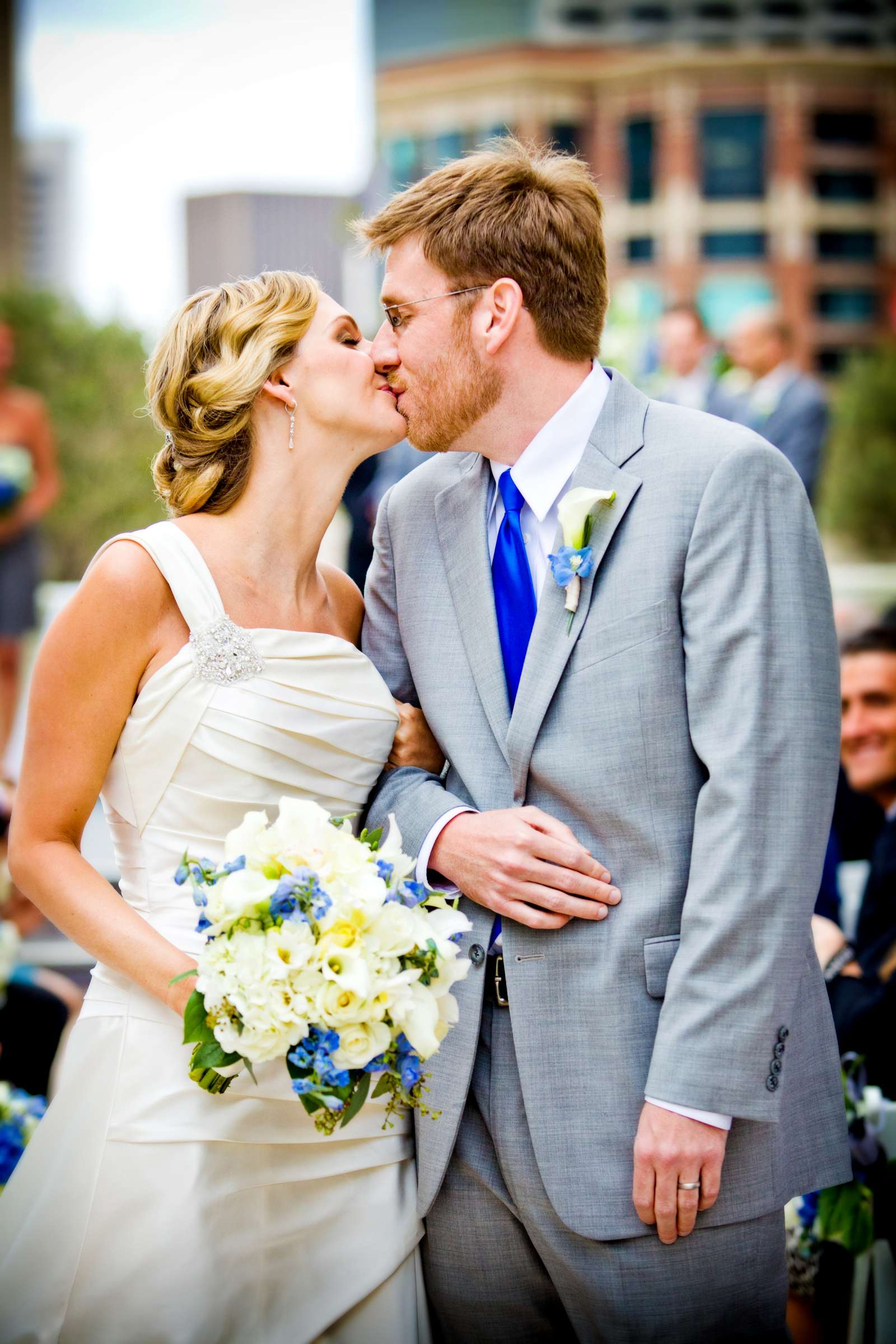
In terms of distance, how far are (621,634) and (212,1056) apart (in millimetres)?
850

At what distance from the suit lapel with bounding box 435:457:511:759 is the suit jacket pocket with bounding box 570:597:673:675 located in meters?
0.16

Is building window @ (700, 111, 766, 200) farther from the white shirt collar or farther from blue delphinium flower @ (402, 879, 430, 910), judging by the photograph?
blue delphinium flower @ (402, 879, 430, 910)

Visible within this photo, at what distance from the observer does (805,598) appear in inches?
73.0

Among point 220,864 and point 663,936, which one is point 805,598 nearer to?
point 663,936

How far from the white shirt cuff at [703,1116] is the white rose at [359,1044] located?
463 mm

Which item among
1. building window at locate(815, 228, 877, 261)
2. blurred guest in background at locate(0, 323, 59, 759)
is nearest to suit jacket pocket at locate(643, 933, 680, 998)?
blurred guest in background at locate(0, 323, 59, 759)

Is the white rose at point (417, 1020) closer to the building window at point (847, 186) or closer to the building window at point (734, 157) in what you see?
the building window at point (734, 157)

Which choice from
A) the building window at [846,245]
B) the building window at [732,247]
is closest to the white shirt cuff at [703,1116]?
the building window at [732,247]

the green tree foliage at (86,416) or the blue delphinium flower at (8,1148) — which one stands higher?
the green tree foliage at (86,416)

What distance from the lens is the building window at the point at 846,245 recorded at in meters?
18.1

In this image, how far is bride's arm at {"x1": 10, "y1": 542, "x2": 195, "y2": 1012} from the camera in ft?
6.81

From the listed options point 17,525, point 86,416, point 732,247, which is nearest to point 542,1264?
point 17,525

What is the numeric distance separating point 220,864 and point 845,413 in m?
16.3

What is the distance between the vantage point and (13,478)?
25.6ft
